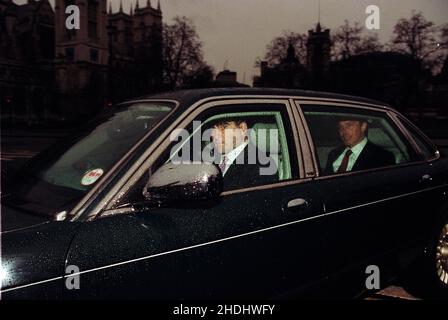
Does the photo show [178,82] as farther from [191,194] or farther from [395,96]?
[191,194]

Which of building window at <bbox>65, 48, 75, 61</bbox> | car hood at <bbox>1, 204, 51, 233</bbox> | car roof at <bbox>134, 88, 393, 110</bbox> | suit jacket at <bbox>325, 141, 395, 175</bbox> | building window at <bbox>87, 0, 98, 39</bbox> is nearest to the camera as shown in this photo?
car hood at <bbox>1, 204, 51, 233</bbox>

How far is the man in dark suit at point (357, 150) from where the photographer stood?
3.24 metres

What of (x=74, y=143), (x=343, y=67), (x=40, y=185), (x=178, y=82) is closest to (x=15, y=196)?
(x=40, y=185)

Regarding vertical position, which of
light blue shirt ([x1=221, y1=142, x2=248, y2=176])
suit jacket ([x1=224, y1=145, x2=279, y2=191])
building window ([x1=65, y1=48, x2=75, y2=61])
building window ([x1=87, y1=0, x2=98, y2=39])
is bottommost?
suit jacket ([x1=224, y1=145, x2=279, y2=191])

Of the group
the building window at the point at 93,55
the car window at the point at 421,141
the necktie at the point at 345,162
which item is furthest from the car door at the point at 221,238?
the building window at the point at 93,55

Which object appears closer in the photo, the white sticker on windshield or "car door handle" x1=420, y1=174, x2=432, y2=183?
the white sticker on windshield

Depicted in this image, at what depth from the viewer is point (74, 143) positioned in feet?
9.08

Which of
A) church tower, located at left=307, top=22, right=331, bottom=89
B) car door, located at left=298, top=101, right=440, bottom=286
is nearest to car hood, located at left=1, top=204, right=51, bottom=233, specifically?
car door, located at left=298, top=101, right=440, bottom=286

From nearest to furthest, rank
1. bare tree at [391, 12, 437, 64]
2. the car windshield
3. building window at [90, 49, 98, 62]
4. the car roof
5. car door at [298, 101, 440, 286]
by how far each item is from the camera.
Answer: the car windshield
the car roof
car door at [298, 101, 440, 286]
bare tree at [391, 12, 437, 64]
building window at [90, 49, 98, 62]

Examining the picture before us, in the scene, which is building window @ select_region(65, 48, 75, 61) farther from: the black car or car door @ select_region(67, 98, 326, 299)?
car door @ select_region(67, 98, 326, 299)

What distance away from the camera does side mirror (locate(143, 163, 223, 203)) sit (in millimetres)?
1974

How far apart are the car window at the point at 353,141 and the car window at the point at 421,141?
14cm

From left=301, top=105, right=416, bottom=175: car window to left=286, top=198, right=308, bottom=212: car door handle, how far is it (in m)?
0.52
